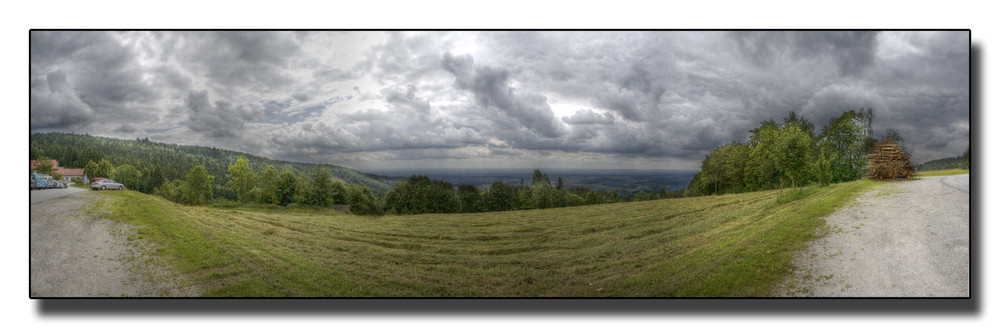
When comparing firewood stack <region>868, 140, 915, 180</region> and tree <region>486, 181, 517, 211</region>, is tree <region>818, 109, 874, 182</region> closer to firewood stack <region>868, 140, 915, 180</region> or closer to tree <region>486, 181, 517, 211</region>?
firewood stack <region>868, 140, 915, 180</region>

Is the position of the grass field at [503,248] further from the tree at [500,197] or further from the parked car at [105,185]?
the tree at [500,197]

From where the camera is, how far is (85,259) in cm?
540

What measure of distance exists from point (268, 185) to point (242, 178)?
402 mm

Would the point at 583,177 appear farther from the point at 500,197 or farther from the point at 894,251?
the point at 894,251

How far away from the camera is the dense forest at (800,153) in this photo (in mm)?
5941

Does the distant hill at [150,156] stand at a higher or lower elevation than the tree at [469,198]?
higher

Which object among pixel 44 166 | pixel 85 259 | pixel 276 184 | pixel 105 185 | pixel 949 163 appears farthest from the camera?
pixel 276 184

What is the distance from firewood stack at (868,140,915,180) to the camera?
5906 millimetres

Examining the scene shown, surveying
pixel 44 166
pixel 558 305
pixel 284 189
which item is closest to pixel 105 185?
pixel 44 166

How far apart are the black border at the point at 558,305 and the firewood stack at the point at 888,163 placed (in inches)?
32.1

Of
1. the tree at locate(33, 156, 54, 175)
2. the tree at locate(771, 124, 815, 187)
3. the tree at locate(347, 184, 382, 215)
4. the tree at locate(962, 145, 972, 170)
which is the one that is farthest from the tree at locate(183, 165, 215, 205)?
the tree at locate(962, 145, 972, 170)

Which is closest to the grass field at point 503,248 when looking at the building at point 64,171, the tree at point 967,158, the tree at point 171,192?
the tree at point 171,192

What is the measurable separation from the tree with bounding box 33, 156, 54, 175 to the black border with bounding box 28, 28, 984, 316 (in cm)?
94

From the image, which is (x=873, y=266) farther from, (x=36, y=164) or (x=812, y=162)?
(x=36, y=164)
